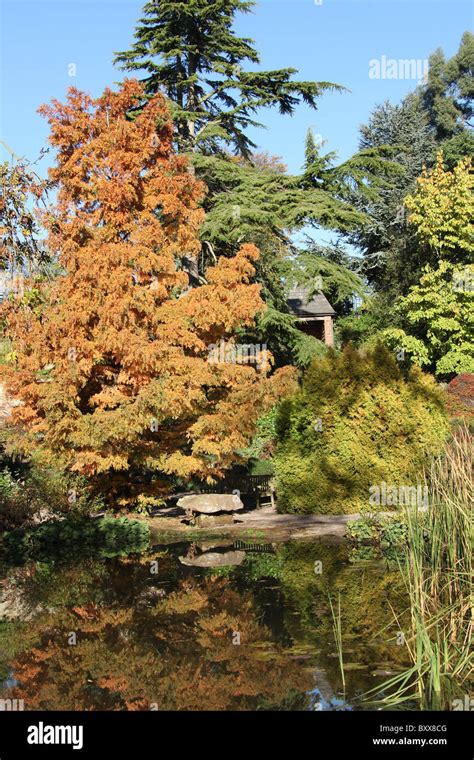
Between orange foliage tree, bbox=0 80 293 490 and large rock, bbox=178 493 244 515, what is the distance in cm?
54

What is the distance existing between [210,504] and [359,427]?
9.97 feet

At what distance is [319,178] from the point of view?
24.0m

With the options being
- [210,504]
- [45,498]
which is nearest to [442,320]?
[210,504]

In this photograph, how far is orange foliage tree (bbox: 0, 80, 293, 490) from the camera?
13492 millimetres

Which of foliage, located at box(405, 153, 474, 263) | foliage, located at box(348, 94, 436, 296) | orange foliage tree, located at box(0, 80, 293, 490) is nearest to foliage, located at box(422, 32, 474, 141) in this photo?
foliage, located at box(348, 94, 436, 296)

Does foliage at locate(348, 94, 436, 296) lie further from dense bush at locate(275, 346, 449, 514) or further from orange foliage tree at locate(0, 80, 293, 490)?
dense bush at locate(275, 346, 449, 514)

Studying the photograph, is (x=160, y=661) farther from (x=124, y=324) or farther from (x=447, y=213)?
(x=447, y=213)

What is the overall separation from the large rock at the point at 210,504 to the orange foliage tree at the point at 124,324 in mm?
545

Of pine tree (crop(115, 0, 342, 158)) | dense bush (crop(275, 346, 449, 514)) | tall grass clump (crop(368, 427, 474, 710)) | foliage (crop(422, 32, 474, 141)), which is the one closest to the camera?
tall grass clump (crop(368, 427, 474, 710))

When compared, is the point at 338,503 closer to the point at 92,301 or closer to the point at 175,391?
the point at 175,391

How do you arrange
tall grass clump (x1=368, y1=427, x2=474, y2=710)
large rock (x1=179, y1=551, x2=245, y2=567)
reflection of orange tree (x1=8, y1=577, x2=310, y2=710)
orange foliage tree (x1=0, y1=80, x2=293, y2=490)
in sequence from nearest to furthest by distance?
tall grass clump (x1=368, y1=427, x2=474, y2=710), reflection of orange tree (x1=8, y1=577, x2=310, y2=710), large rock (x1=179, y1=551, x2=245, y2=567), orange foliage tree (x1=0, y1=80, x2=293, y2=490)

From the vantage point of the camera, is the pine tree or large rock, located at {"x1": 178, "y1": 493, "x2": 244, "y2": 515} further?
the pine tree

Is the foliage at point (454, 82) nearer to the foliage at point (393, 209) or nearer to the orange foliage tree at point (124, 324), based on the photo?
the foliage at point (393, 209)
